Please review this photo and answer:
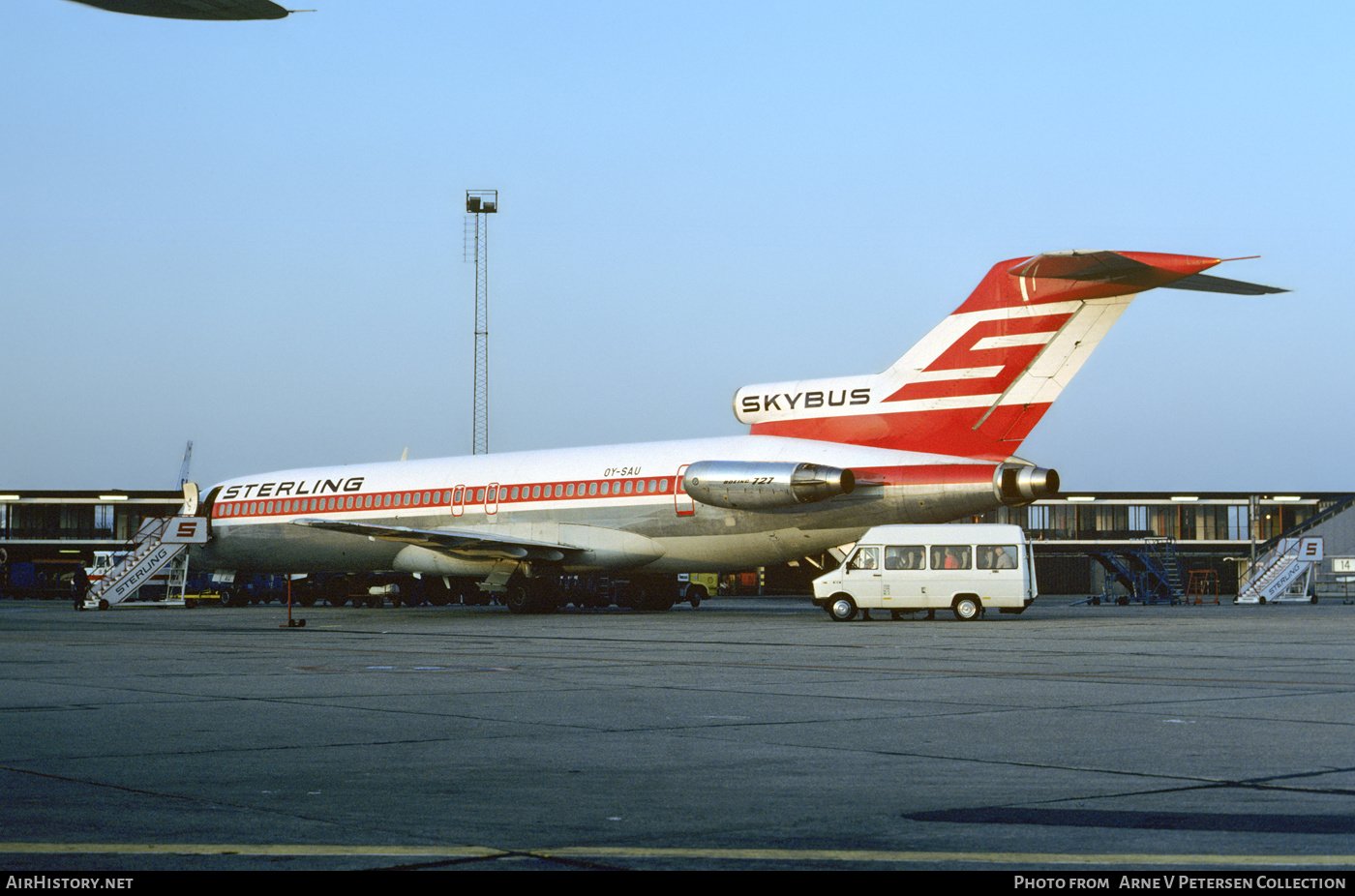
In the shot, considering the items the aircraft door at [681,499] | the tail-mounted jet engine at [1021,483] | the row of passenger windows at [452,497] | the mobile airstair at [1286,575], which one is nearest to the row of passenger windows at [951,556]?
the tail-mounted jet engine at [1021,483]

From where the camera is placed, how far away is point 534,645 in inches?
832

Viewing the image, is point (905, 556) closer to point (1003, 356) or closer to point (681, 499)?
point (1003, 356)

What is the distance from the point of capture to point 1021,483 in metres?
28.8

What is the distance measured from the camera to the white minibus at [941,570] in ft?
95.8

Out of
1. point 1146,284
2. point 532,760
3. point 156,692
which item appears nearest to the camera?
point 532,760

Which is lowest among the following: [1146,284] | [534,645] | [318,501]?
[534,645]

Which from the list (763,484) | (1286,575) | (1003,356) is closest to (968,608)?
(763,484)

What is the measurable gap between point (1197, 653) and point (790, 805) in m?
13.1

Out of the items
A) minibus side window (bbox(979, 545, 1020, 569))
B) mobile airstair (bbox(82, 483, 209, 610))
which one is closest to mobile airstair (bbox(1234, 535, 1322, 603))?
minibus side window (bbox(979, 545, 1020, 569))

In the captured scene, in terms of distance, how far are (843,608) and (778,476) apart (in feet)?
10.3

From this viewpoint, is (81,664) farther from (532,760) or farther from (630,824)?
(630,824)

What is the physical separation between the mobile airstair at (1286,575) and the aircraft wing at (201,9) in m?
47.9

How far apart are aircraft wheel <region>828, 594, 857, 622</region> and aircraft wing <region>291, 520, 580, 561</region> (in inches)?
316

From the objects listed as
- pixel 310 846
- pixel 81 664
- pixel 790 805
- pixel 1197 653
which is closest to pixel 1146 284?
pixel 1197 653
